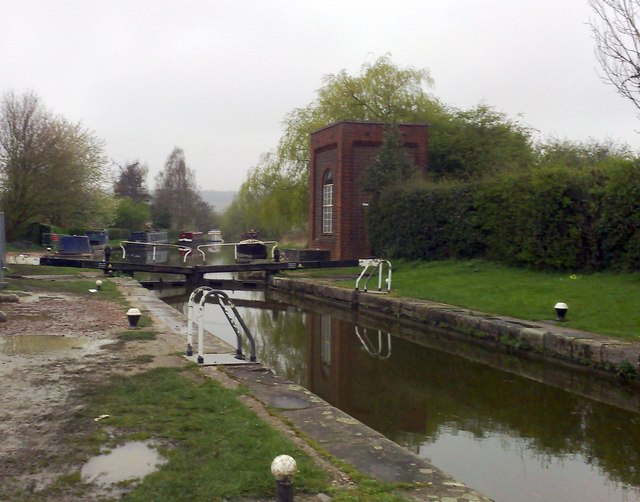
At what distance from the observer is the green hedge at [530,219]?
16.0 m

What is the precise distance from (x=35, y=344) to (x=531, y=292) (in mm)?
10468

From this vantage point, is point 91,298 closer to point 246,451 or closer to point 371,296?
point 371,296

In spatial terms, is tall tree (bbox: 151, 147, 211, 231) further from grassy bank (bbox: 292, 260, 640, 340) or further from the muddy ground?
the muddy ground

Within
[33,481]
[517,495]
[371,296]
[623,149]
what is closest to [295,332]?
[371,296]

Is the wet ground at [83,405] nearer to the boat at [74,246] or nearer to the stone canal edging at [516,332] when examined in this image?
the stone canal edging at [516,332]

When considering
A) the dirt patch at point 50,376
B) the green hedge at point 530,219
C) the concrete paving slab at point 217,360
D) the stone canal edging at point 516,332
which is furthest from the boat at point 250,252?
the concrete paving slab at point 217,360

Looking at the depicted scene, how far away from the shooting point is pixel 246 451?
17.2ft

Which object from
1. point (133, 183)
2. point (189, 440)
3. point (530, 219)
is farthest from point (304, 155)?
point (133, 183)

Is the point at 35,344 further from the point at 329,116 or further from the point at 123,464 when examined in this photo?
the point at 329,116

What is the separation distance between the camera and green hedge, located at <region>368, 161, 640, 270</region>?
1600cm

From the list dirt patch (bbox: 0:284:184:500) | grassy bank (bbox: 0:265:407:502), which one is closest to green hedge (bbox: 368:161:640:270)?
dirt patch (bbox: 0:284:184:500)

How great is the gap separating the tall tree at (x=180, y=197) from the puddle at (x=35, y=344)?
70494 millimetres

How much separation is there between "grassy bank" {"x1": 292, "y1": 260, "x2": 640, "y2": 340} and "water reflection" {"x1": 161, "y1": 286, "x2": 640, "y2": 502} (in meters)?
1.62

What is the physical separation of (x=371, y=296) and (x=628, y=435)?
10550mm
